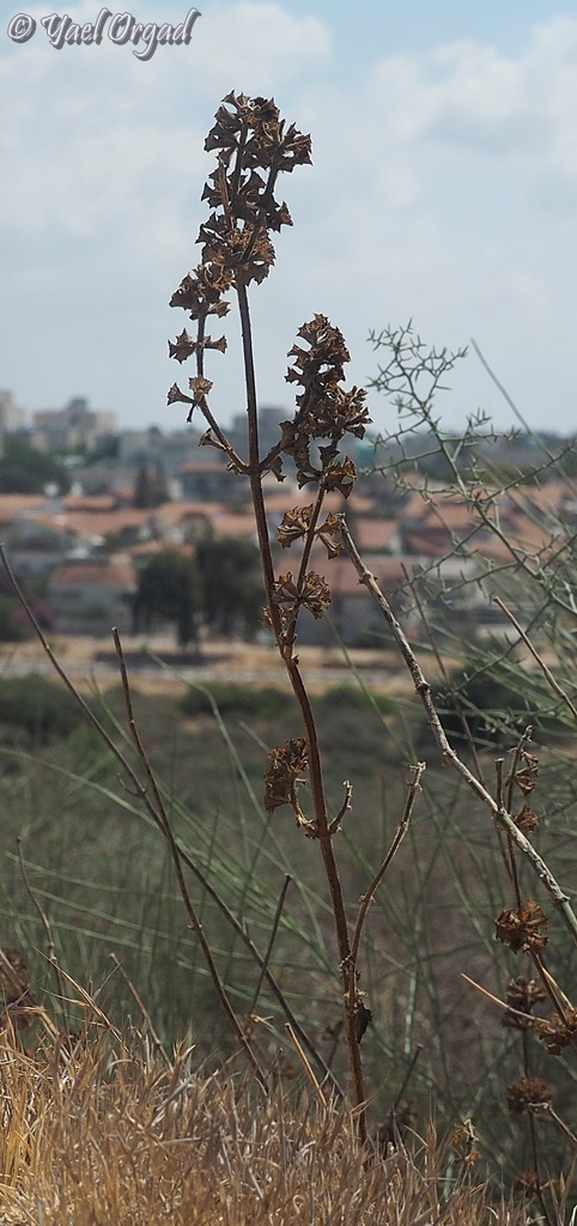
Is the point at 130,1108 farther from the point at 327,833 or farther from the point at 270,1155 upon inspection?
the point at 327,833

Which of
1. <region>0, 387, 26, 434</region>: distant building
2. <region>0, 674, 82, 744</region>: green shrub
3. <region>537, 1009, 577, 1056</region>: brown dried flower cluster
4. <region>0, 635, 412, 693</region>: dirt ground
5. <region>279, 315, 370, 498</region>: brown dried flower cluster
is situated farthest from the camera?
<region>0, 387, 26, 434</region>: distant building

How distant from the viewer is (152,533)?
28.2 m

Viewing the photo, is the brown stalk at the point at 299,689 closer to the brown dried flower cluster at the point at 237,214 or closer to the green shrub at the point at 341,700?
the brown dried flower cluster at the point at 237,214

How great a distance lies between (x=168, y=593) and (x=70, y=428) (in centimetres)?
2410

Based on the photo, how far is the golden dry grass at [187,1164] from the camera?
37.8 inches

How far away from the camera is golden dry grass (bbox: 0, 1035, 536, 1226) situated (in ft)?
3.15

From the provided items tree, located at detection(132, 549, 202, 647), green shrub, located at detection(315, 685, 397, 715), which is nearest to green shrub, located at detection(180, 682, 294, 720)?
green shrub, located at detection(315, 685, 397, 715)

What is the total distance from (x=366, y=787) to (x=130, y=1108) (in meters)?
7.74

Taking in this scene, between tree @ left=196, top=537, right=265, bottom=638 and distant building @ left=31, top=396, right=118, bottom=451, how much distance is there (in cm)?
2037

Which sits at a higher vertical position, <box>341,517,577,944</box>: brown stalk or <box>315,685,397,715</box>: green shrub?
<box>341,517,577,944</box>: brown stalk

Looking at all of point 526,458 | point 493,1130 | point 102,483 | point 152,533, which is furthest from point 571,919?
point 102,483

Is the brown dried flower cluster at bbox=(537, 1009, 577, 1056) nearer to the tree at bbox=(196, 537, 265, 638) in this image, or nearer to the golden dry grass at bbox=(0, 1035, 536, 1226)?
the golden dry grass at bbox=(0, 1035, 536, 1226)

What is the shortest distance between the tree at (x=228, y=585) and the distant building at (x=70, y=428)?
66.8 ft

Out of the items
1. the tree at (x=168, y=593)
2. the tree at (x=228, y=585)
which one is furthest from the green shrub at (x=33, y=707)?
the tree at (x=168, y=593)
